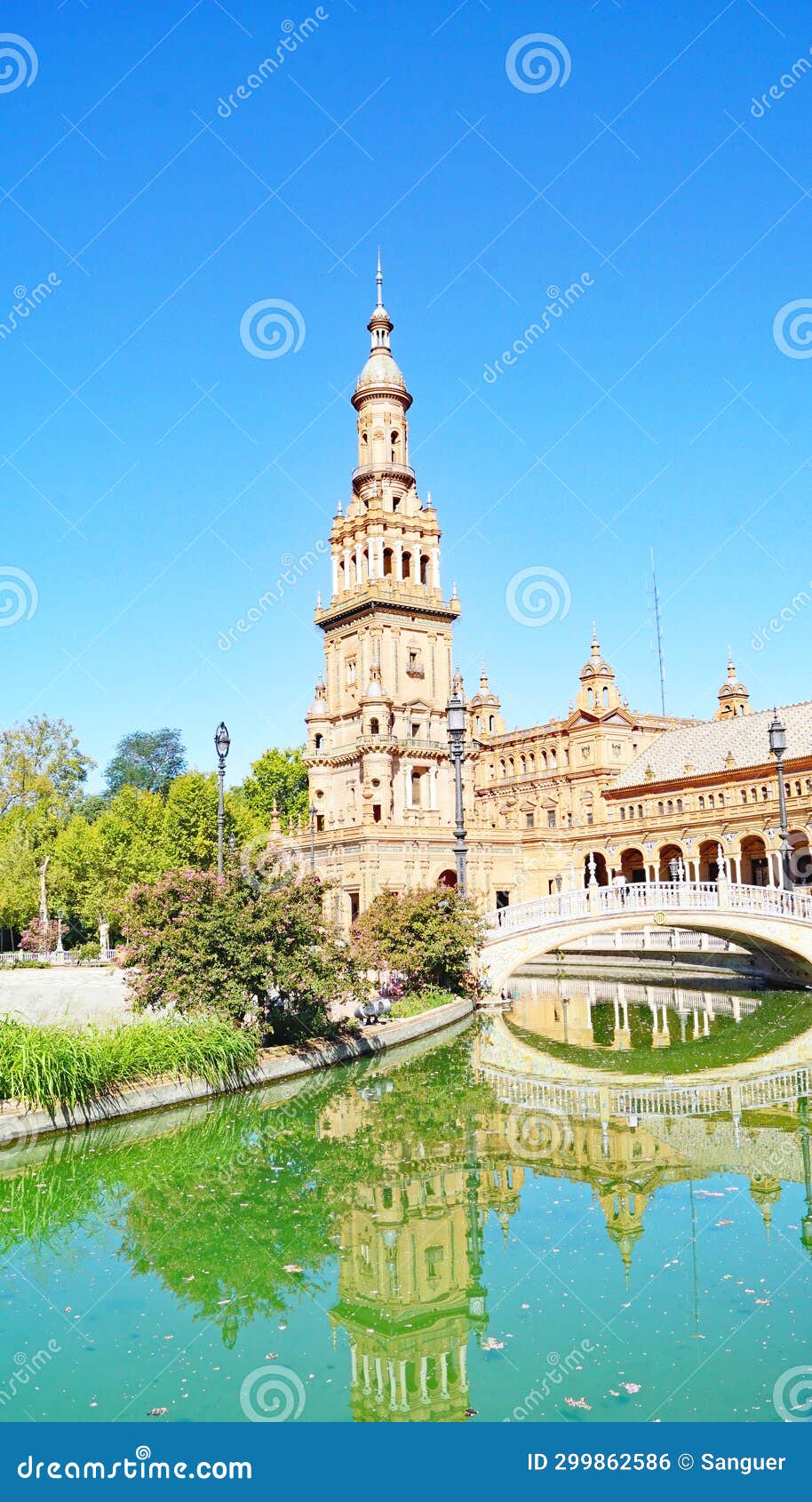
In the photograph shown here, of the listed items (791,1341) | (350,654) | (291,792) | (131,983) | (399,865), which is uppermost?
(350,654)

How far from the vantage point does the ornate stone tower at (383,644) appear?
52.8 meters

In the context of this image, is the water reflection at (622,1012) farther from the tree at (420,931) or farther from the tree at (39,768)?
the tree at (39,768)

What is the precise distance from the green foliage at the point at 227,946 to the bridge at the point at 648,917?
1017cm

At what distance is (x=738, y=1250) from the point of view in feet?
34.0

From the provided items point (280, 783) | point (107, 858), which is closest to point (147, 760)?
point (280, 783)

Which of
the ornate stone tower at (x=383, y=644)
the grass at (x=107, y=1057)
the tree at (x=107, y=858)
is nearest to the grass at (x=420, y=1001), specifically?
the grass at (x=107, y=1057)

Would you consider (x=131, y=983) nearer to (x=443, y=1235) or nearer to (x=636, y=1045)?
(x=443, y=1235)

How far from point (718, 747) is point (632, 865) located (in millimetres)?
8221

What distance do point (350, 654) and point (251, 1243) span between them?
45.7 metres

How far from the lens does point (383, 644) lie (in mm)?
53500

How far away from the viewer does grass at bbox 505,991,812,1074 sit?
2136 centimetres

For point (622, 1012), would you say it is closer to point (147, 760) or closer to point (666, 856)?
point (666, 856)

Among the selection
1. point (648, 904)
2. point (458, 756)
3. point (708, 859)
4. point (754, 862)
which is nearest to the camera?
point (458, 756)

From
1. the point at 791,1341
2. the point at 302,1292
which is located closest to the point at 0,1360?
the point at 302,1292
